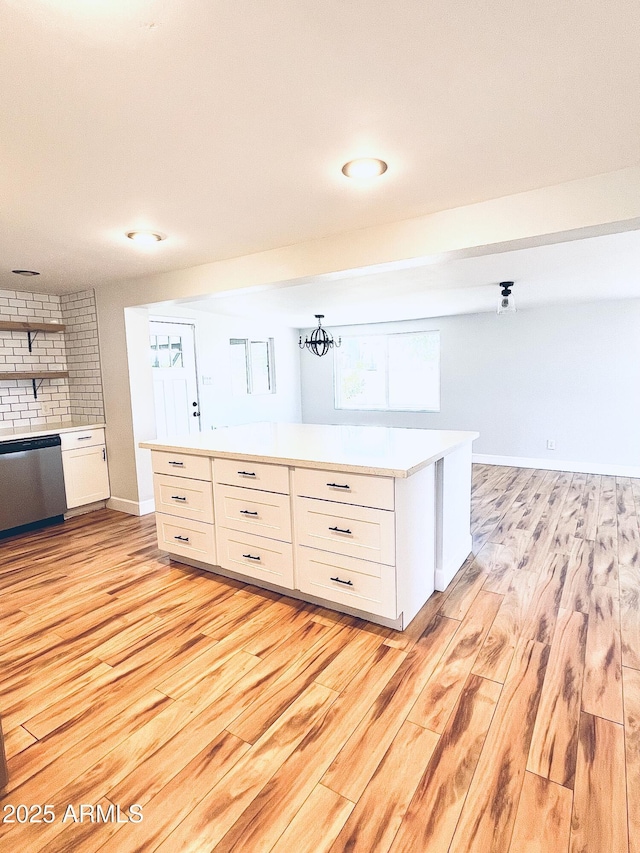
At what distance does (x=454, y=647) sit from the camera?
6.86 feet

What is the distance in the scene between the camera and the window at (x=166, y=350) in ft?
16.1

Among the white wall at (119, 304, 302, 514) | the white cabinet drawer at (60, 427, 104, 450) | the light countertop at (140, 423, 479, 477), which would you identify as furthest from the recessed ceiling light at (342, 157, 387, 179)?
the white cabinet drawer at (60, 427, 104, 450)

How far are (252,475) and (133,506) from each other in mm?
2226

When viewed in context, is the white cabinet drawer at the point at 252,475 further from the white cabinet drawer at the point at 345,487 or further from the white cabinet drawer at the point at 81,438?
the white cabinet drawer at the point at 81,438

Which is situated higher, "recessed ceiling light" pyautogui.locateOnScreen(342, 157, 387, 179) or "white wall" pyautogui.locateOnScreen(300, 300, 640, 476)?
"recessed ceiling light" pyautogui.locateOnScreen(342, 157, 387, 179)

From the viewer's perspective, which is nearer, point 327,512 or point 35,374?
point 327,512

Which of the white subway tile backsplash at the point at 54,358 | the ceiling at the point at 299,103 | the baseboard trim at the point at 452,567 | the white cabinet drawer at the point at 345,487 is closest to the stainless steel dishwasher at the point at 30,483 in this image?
the white subway tile backsplash at the point at 54,358

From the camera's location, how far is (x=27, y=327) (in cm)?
404

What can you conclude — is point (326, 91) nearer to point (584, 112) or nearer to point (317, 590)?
point (584, 112)

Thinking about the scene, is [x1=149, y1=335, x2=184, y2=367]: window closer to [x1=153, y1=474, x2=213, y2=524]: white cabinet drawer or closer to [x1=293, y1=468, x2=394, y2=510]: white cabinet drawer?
[x1=153, y1=474, x2=213, y2=524]: white cabinet drawer

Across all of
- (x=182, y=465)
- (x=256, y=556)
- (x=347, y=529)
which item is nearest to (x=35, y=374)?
(x=182, y=465)

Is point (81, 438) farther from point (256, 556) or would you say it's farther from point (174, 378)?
point (256, 556)

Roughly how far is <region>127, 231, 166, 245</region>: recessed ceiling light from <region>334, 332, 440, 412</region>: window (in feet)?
15.5

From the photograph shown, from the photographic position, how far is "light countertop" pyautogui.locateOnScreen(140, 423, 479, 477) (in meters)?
2.18
